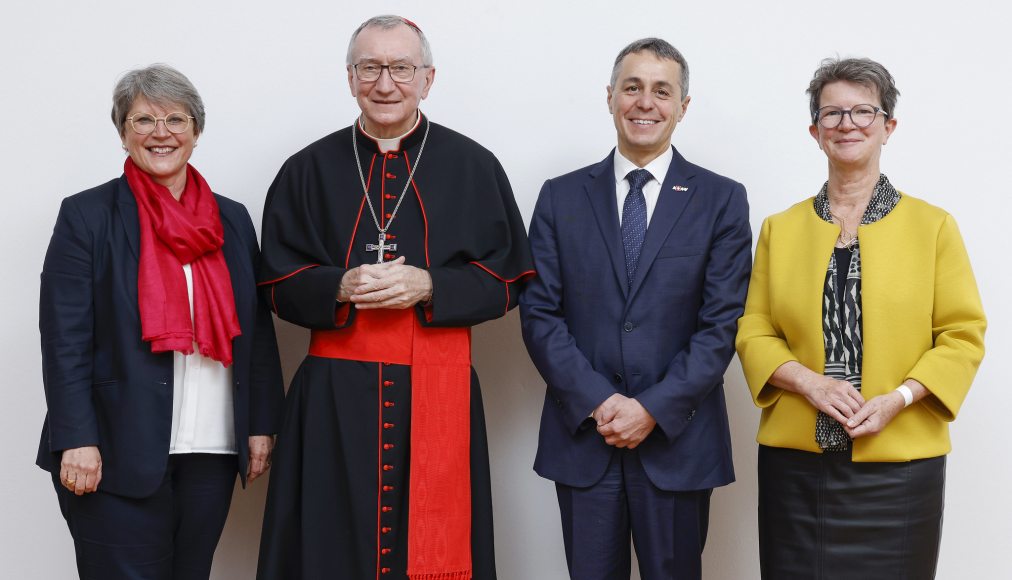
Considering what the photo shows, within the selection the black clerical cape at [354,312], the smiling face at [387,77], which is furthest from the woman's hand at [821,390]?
the smiling face at [387,77]

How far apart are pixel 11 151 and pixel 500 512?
2.23 m

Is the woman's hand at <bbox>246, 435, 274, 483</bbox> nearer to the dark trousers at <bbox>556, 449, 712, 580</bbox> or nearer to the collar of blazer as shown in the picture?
the dark trousers at <bbox>556, 449, 712, 580</bbox>

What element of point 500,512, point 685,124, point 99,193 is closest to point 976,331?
point 685,124

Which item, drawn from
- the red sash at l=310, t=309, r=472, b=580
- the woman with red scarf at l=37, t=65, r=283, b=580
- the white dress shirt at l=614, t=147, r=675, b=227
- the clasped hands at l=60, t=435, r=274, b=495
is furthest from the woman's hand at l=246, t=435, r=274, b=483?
the white dress shirt at l=614, t=147, r=675, b=227

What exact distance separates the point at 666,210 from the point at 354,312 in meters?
0.92

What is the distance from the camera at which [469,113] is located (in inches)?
141

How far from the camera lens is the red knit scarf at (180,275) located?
2.49 m

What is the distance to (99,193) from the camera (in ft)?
8.63

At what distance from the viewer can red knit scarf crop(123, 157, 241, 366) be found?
2488 millimetres

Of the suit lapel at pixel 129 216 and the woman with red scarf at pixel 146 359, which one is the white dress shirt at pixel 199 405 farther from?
the suit lapel at pixel 129 216

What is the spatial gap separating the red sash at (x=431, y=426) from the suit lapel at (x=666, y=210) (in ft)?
1.88

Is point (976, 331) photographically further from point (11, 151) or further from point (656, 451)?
point (11, 151)

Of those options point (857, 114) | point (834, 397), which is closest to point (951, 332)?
point (834, 397)

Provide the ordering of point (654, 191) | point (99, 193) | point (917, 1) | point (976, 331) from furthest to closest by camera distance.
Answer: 1. point (917, 1)
2. point (654, 191)
3. point (99, 193)
4. point (976, 331)
